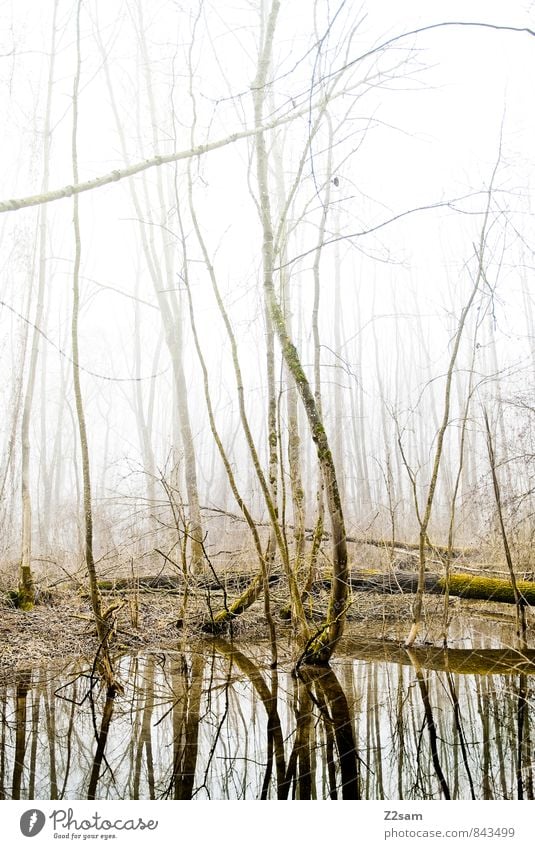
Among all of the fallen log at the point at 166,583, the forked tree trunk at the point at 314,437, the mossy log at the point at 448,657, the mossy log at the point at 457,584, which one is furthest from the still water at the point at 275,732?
the fallen log at the point at 166,583

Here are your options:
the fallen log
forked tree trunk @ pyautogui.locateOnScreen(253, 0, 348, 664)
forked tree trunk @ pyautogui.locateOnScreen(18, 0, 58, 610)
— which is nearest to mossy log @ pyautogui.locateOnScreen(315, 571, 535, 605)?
the fallen log

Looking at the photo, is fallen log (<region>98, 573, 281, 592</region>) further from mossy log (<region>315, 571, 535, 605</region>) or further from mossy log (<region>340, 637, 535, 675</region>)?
mossy log (<region>340, 637, 535, 675</region>)

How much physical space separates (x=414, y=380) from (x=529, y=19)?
35.7ft

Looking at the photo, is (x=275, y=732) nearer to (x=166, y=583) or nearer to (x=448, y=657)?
(x=448, y=657)

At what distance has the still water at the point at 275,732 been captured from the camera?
171 centimetres

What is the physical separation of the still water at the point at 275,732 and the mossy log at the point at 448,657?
21 millimetres

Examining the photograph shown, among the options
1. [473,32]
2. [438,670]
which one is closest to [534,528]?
[438,670]

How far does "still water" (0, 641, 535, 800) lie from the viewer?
1.71 meters

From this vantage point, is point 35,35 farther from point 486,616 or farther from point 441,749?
point 486,616

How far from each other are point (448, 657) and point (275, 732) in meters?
1.40

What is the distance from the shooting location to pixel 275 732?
2.09 meters

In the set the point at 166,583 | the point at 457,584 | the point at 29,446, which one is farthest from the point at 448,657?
the point at 29,446

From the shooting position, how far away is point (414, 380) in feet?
46.2
